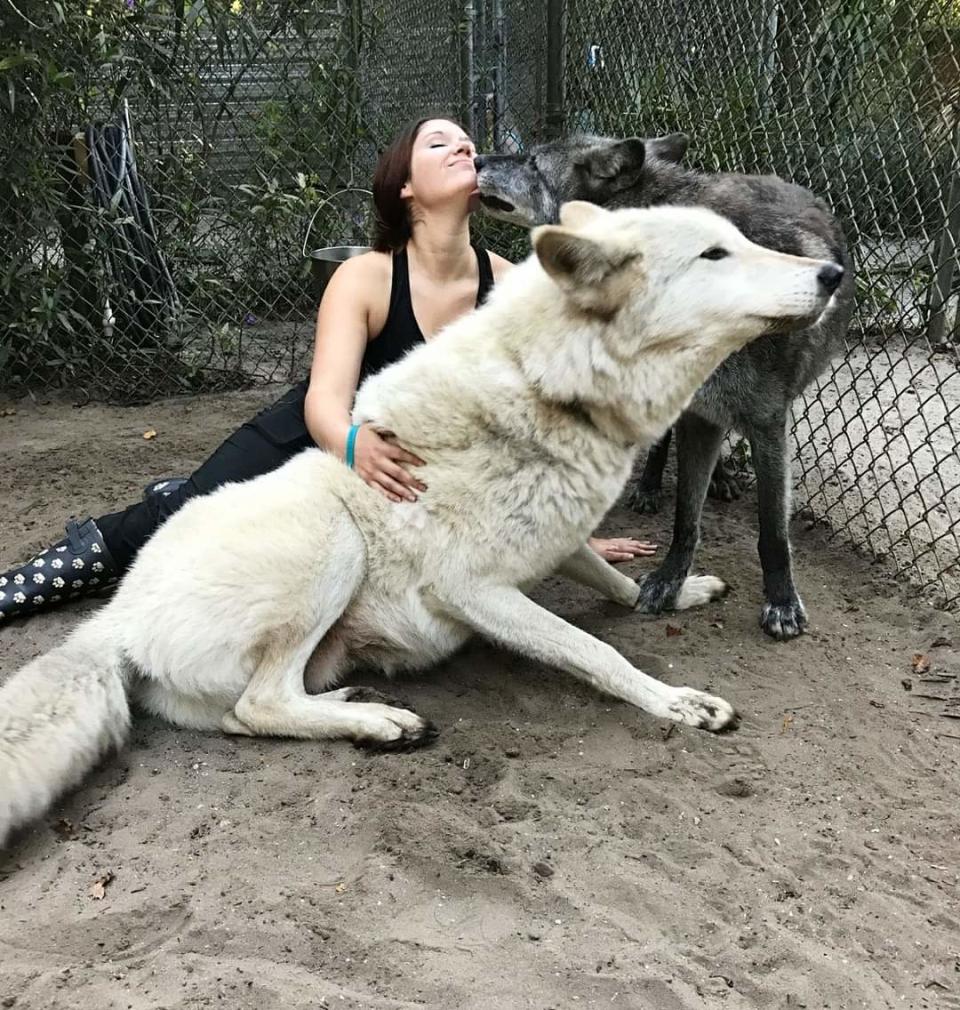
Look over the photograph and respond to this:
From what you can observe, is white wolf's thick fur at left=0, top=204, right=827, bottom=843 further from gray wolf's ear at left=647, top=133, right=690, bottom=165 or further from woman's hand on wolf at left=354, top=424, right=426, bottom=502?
gray wolf's ear at left=647, top=133, right=690, bottom=165

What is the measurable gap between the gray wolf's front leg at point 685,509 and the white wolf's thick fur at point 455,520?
2.33 feet

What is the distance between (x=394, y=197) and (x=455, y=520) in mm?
1346

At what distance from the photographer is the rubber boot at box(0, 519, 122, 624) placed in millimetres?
3197

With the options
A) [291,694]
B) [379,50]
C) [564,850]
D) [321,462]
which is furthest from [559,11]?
[564,850]

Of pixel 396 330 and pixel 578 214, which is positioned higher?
pixel 578 214

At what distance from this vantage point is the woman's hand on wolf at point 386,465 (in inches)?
103

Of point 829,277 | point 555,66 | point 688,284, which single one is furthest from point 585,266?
point 555,66

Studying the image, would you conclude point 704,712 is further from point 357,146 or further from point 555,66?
point 357,146

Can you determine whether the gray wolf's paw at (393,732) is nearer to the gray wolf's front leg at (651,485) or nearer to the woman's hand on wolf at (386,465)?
the woman's hand on wolf at (386,465)

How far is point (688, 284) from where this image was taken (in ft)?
7.66

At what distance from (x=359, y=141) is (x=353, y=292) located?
355 cm

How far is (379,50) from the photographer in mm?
6105

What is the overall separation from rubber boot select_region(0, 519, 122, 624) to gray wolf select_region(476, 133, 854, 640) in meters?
2.01

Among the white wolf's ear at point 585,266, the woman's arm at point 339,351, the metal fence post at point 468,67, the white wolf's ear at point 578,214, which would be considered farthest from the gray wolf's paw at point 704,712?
the metal fence post at point 468,67
